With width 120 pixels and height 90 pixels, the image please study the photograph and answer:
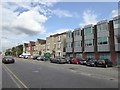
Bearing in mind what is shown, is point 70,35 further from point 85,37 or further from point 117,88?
point 117,88

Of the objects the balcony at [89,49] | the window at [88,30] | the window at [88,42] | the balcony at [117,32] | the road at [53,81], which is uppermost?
the window at [88,30]

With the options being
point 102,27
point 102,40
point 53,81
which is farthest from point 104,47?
point 53,81

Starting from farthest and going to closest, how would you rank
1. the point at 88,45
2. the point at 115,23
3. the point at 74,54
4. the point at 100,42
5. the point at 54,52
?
the point at 54,52 < the point at 74,54 < the point at 88,45 < the point at 100,42 < the point at 115,23

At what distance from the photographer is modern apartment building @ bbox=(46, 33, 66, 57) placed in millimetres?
74812

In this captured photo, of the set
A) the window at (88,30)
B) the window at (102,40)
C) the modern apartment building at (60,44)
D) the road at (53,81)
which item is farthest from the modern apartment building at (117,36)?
the modern apartment building at (60,44)

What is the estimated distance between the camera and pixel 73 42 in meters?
62.8

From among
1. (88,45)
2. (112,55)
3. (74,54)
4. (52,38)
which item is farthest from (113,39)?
(52,38)

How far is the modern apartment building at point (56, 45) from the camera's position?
74.8 meters

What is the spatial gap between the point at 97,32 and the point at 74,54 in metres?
12.5

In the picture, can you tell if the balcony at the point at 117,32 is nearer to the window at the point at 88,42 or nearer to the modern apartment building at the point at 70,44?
the window at the point at 88,42

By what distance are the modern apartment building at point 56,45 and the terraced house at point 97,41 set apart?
9431mm

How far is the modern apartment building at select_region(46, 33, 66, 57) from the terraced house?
943cm

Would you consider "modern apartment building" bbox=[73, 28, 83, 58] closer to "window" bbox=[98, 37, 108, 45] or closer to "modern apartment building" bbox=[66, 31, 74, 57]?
"modern apartment building" bbox=[66, 31, 74, 57]

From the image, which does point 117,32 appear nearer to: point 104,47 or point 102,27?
point 104,47
